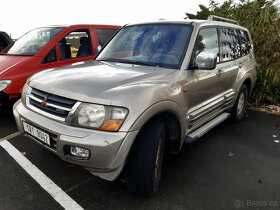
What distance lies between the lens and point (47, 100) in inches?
80.1

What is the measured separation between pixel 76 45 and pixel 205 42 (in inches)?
116

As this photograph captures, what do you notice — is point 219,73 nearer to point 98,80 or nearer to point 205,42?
point 205,42

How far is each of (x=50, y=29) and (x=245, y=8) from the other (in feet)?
17.4

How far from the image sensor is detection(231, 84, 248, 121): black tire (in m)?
3.93

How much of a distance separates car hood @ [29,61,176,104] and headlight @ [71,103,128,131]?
2.4 inches

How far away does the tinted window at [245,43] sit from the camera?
3989 mm

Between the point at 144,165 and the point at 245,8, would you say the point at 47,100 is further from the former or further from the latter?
the point at 245,8

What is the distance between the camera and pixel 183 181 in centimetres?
243

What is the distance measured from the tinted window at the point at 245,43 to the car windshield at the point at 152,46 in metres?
1.79

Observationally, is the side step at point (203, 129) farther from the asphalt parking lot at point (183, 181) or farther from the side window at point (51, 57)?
the side window at point (51, 57)

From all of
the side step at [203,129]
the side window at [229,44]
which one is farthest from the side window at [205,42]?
the side step at [203,129]

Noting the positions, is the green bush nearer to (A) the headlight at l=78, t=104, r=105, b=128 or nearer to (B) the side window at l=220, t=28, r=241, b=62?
(B) the side window at l=220, t=28, r=241, b=62

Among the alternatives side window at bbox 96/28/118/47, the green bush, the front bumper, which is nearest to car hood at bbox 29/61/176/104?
the front bumper

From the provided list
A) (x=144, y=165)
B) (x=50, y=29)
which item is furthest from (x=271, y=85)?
(x=50, y=29)
